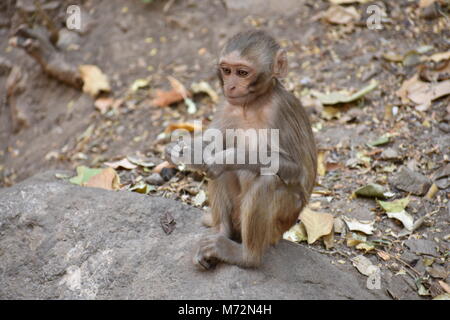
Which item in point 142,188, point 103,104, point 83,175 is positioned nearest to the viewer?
point 142,188

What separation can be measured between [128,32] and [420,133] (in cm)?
560

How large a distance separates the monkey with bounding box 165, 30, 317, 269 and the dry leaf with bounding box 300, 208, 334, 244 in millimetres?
859

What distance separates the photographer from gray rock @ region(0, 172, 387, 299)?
4.64 meters

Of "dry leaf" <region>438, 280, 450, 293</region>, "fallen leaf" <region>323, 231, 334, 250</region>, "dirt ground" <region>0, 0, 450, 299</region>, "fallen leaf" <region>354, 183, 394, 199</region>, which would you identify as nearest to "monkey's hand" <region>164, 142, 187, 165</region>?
"dirt ground" <region>0, 0, 450, 299</region>

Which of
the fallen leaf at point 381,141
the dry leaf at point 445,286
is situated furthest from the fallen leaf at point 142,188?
the dry leaf at point 445,286

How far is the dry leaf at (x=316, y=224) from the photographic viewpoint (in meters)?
A: 5.89

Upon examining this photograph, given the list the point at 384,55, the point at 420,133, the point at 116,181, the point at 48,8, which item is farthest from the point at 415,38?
the point at 48,8

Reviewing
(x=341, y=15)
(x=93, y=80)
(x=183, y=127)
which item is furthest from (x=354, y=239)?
(x=93, y=80)

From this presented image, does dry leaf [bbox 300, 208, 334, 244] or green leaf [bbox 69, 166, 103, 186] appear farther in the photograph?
green leaf [bbox 69, 166, 103, 186]

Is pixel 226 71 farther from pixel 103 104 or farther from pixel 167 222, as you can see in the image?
pixel 103 104

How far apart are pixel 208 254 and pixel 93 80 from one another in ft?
19.0

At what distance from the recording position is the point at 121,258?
4.99m

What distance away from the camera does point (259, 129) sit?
5090 mm

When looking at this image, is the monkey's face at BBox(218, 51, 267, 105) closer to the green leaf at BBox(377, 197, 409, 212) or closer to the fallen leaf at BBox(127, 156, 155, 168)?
the green leaf at BBox(377, 197, 409, 212)
